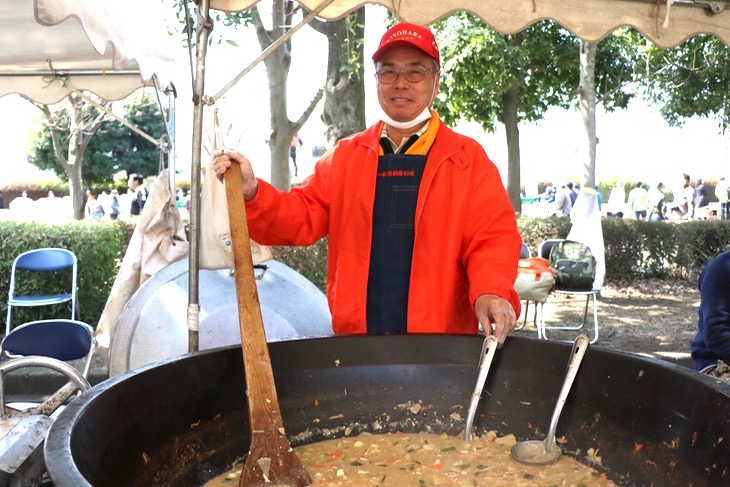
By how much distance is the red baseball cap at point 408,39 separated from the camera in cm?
220

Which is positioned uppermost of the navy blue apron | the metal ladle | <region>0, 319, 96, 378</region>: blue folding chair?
the navy blue apron

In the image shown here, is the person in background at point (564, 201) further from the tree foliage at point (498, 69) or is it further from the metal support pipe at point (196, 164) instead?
the metal support pipe at point (196, 164)

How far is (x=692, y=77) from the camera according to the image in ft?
44.5

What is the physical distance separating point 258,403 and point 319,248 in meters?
6.18

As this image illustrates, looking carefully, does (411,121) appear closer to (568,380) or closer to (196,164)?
(196,164)

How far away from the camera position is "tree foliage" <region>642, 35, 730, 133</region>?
12.5m

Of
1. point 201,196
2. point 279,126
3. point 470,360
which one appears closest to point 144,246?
point 201,196

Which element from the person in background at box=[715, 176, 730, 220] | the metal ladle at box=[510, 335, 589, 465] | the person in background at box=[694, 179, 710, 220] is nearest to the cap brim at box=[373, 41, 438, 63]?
the metal ladle at box=[510, 335, 589, 465]

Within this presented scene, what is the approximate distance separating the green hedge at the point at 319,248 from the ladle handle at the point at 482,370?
5.67 m

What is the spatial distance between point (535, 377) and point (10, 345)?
3.16m

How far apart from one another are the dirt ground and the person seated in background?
2.64 metres

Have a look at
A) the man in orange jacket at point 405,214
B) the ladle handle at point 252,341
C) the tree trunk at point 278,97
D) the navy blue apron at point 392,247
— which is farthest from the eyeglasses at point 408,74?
the tree trunk at point 278,97

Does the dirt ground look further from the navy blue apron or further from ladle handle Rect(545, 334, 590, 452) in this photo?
ladle handle Rect(545, 334, 590, 452)

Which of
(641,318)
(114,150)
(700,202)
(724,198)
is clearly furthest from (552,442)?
(114,150)
